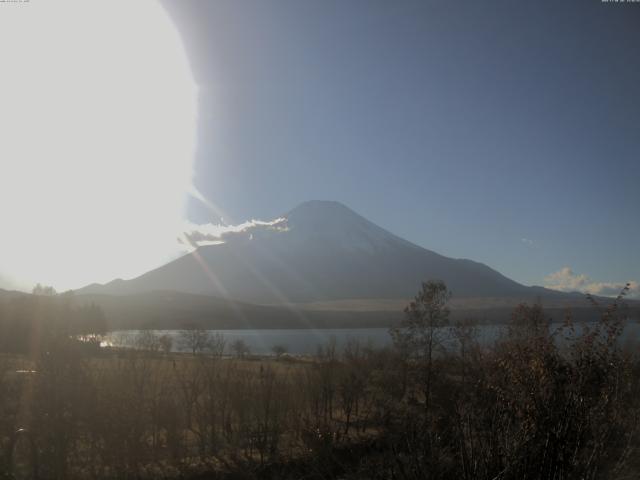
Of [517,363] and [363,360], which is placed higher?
[517,363]

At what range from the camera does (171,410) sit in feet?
64.1

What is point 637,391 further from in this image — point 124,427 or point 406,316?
point 406,316

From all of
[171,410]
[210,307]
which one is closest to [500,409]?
[171,410]

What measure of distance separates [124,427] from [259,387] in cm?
836

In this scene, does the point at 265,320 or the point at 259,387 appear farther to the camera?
the point at 265,320

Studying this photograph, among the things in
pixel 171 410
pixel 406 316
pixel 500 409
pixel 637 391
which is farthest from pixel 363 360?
pixel 500 409

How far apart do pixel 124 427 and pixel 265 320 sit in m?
172

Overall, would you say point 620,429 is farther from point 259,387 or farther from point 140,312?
point 140,312

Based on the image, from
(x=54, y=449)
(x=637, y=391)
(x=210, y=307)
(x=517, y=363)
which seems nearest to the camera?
(x=517, y=363)

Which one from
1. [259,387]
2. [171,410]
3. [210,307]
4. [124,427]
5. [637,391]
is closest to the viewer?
[637,391]

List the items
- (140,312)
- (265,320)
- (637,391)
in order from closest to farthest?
(637,391) → (140,312) → (265,320)

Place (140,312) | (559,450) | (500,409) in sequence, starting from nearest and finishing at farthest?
1. (559,450)
2. (500,409)
3. (140,312)

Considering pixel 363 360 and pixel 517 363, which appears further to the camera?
pixel 363 360

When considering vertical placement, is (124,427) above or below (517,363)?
below
